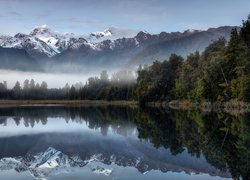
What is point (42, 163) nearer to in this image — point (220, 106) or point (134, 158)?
point (134, 158)

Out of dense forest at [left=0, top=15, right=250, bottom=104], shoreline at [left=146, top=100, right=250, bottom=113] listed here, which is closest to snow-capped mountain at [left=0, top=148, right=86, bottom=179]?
shoreline at [left=146, top=100, right=250, bottom=113]

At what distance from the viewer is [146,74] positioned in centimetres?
15325

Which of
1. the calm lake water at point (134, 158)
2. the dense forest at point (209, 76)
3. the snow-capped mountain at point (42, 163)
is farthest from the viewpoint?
the dense forest at point (209, 76)

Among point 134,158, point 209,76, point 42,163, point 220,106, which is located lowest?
point 220,106

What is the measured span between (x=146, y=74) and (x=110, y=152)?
12730 cm

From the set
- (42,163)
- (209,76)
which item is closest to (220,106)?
(209,76)

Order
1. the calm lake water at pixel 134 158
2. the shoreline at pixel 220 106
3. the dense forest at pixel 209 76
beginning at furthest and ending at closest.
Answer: the dense forest at pixel 209 76 → the shoreline at pixel 220 106 → the calm lake water at pixel 134 158

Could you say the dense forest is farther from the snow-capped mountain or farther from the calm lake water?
the snow-capped mountain

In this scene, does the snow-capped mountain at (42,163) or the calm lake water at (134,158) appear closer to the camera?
the calm lake water at (134,158)

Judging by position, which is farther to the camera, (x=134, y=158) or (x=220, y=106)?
(x=220, y=106)

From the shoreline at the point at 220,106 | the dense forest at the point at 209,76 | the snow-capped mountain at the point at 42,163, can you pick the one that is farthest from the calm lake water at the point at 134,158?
the dense forest at the point at 209,76

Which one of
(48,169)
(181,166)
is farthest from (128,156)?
(48,169)

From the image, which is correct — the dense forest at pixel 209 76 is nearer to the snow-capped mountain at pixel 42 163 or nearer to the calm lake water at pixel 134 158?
the calm lake water at pixel 134 158

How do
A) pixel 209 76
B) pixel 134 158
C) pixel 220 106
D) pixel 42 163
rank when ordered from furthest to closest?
pixel 209 76 < pixel 220 106 < pixel 134 158 < pixel 42 163
